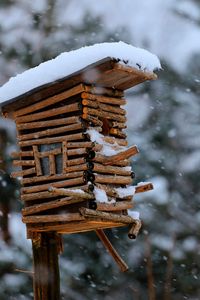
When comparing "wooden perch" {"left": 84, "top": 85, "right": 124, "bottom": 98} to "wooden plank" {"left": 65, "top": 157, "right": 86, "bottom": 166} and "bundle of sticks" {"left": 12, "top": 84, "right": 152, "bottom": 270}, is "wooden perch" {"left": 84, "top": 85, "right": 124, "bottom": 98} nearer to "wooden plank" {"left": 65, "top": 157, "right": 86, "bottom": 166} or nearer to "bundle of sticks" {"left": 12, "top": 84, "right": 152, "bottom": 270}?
"bundle of sticks" {"left": 12, "top": 84, "right": 152, "bottom": 270}

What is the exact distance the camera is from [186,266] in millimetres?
12992

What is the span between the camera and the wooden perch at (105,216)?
517 cm

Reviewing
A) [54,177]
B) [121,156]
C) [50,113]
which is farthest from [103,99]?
[54,177]

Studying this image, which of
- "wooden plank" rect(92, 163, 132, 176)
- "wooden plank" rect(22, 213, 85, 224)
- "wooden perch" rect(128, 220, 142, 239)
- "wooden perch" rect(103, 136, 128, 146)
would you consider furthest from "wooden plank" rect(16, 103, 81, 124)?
"wooden perch" rect(128, 220, 142, 239)

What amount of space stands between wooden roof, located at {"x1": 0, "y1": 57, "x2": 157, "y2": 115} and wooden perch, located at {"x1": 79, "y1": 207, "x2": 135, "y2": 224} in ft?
3.43

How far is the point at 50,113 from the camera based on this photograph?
5660 millimetres

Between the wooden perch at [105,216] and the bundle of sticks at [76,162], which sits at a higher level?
the bundle of sticks at [76,162]

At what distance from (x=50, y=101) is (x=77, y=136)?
464 mm

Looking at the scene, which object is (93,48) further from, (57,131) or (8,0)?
(8,0)

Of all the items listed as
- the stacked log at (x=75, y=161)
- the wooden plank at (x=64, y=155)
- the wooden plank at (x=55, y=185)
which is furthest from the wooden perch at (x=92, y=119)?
the wooden plank at (x=55, y=185)

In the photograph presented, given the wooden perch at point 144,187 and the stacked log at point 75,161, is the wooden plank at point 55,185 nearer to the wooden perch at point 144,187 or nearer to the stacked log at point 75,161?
the stacked log at point 75,161

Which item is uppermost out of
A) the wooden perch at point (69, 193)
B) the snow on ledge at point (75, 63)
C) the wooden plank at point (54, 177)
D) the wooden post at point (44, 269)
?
the snow on ledge at point (75, 63)

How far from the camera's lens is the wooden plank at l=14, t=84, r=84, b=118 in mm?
5508

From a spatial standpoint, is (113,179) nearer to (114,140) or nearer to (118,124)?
(114,140)
